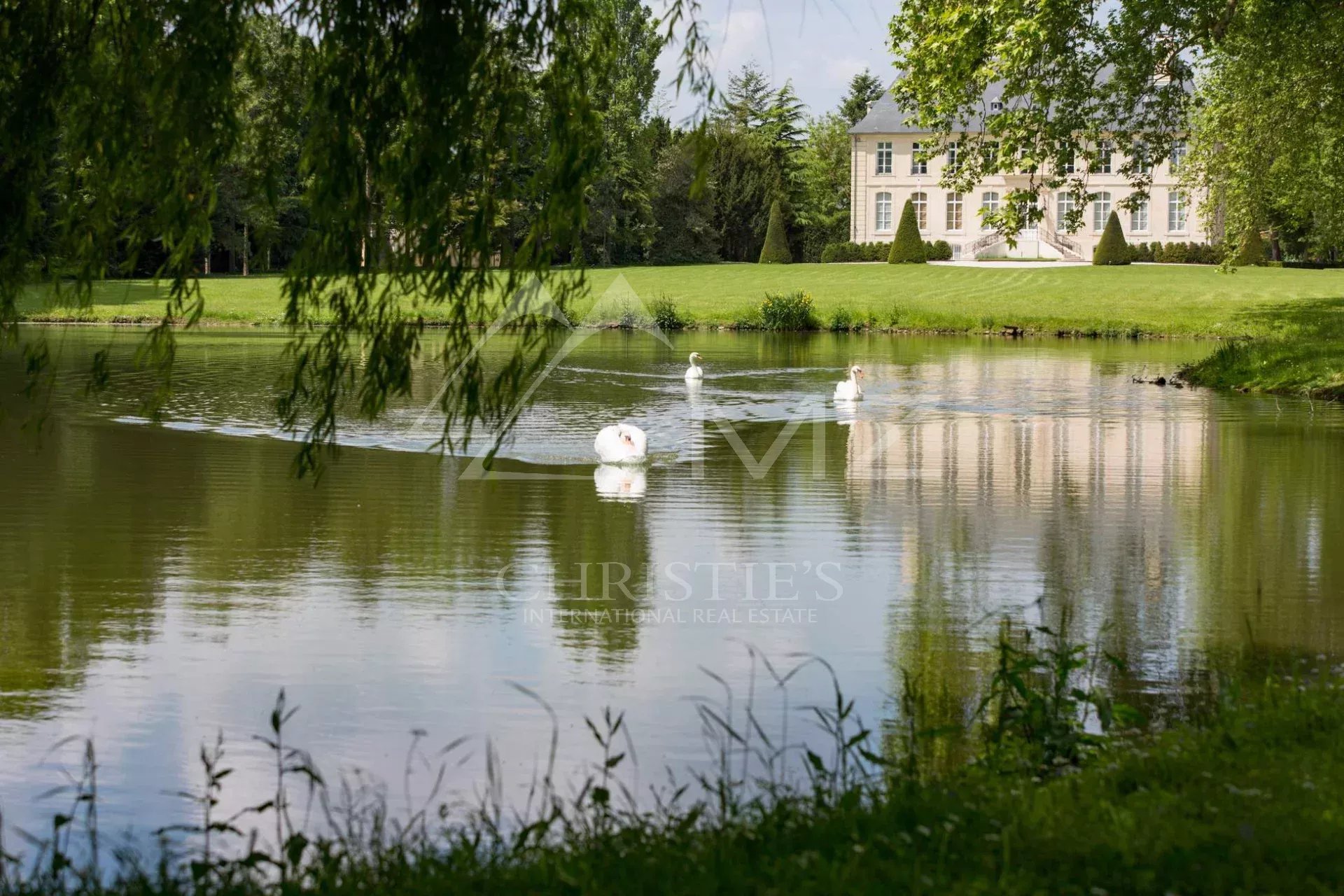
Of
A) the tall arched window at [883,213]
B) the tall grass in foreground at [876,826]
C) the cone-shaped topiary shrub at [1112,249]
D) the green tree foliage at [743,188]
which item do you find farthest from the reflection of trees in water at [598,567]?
the green tree foliage at [743,188]

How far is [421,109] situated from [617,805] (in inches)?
113

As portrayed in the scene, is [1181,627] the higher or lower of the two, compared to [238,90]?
lower

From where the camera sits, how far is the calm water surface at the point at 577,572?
23.1 ft

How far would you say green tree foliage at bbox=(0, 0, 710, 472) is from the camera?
6.12 m

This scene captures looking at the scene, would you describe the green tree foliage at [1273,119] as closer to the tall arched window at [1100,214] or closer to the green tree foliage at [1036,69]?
the green tree foliage at [1036,69]

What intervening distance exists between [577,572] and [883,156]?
72220 mm

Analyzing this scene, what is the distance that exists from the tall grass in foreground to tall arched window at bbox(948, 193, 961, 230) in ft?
240

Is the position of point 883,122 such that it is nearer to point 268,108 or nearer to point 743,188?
point 743,188

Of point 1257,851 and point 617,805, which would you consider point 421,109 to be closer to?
point 617,805

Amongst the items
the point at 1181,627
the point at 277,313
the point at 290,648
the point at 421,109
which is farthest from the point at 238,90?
the point at 277,313

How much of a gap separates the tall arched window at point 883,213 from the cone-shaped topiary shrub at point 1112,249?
1674 cm

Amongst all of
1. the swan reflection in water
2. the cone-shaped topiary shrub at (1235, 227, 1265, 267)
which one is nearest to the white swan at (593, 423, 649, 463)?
the swan reflection in water

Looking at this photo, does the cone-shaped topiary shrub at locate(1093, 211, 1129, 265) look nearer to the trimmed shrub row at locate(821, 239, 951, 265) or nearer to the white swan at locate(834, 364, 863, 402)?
the trimmed shrub row at locate(821, 239, 951, 265)

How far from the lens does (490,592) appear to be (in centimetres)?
952
